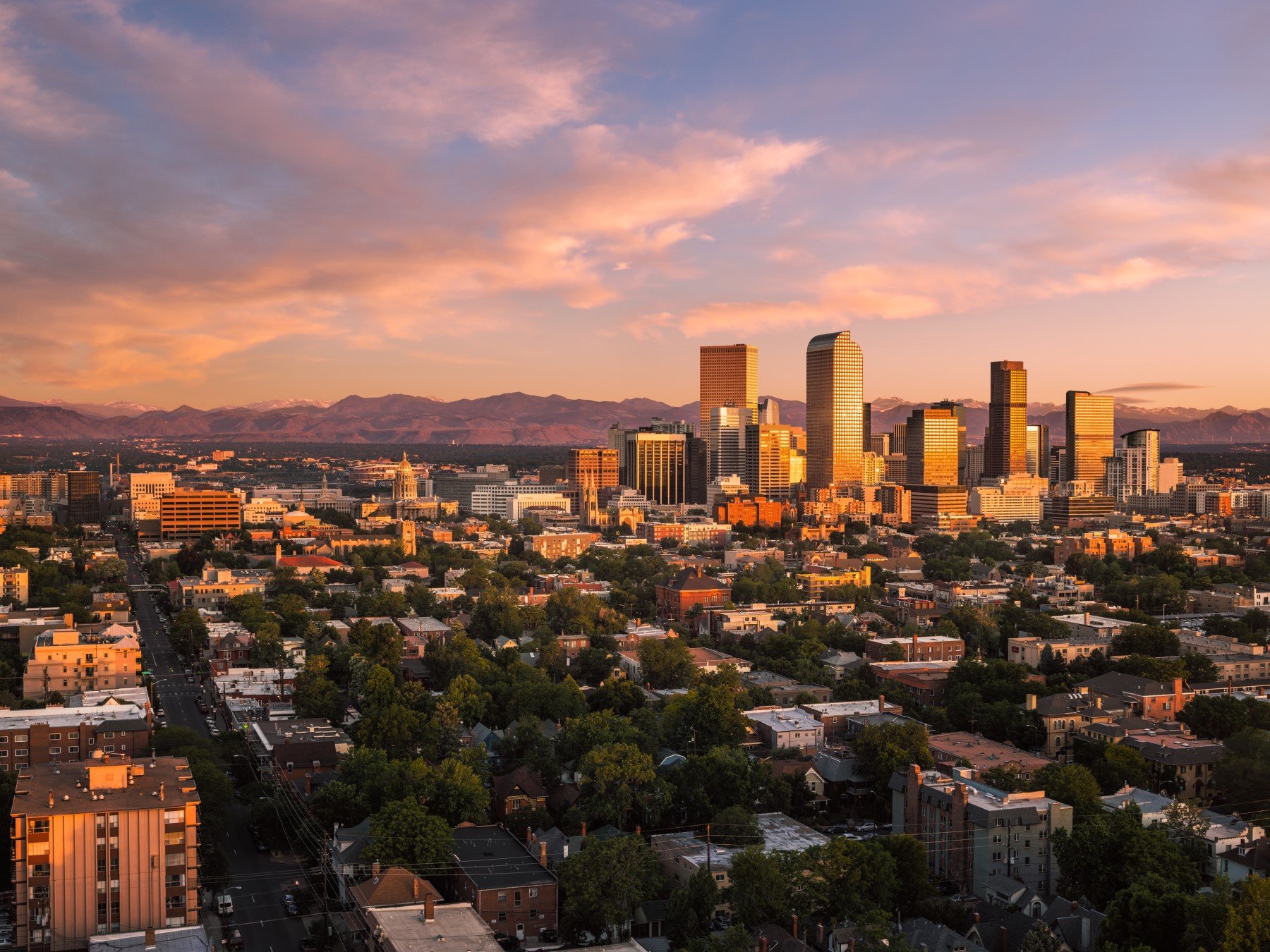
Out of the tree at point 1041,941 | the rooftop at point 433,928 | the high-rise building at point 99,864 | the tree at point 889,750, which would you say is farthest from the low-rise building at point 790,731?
the high-rise building at point 99,864

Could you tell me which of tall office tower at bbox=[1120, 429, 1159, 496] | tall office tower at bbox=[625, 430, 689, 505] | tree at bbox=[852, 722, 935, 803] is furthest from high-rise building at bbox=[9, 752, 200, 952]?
tall office tower at bbox=[1120, 429, 1159, 496]

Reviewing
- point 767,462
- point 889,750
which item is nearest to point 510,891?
point 889,750

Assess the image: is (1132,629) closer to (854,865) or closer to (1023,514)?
(854,865)

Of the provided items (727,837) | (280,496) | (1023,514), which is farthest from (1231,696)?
(280,496)

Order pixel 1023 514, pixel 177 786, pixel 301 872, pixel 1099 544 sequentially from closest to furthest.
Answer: pixel 177 786
pixel 301 872
pixel 1099 544
pixel 1023 514

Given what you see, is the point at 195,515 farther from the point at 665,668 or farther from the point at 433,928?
the point at 433,928

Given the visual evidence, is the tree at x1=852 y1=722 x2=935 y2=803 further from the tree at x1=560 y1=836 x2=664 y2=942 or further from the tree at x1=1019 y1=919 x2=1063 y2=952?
the tree at x1=1019 y1=919 x2=1063 y2=952
